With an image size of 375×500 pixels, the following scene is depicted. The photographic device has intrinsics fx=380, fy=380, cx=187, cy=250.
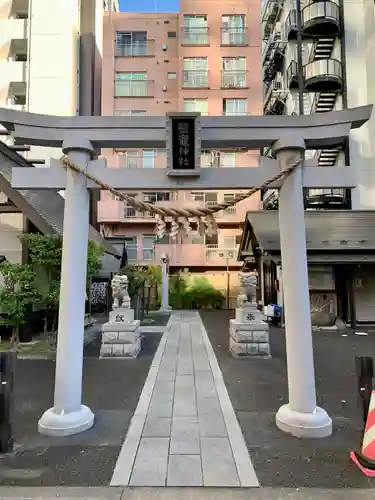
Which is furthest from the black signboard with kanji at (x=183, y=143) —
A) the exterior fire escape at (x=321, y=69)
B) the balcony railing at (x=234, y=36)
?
the balcony railing at (x=234, y=36)

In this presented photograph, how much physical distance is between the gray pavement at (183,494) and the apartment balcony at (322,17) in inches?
902

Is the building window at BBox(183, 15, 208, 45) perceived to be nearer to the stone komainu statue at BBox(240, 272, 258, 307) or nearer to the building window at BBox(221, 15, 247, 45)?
the building window at BBox(221, 15, 247, 45)

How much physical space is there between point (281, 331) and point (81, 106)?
63.3 ft

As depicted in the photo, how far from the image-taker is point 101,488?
11.8 ft

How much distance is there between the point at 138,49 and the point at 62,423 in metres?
31.8

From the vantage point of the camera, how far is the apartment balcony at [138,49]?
3034cm

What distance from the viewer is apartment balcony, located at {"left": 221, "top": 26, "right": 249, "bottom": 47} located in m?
30.2

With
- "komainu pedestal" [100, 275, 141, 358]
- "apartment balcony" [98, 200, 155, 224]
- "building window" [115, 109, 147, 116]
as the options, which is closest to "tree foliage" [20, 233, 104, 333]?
"komainu pedestal" [100, 275, 141, 358]

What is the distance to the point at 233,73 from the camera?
99.5 ft

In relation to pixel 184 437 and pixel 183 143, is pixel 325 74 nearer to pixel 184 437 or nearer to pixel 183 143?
pixel 183 143

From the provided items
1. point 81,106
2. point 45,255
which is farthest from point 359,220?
point 81,106

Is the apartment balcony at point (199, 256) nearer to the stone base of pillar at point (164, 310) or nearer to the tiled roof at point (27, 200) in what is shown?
the stone base of pillar at point (164, 310)

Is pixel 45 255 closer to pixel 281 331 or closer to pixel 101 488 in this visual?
pixel 101 488

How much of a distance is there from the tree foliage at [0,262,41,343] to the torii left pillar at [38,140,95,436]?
5630 mm
